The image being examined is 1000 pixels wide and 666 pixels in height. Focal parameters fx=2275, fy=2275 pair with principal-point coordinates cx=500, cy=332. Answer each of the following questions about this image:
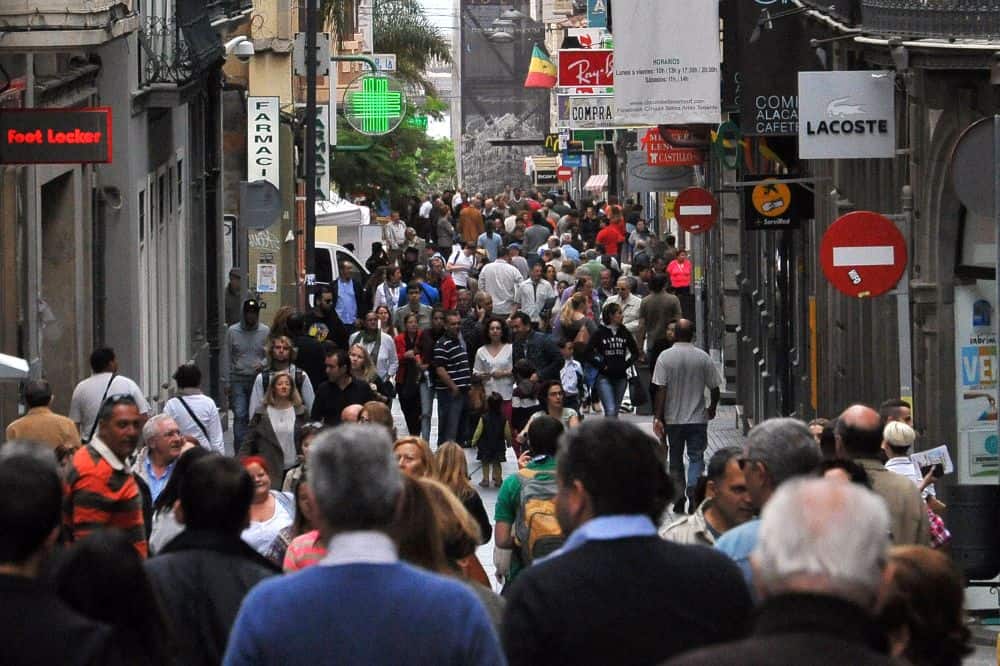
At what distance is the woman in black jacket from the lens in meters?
22.4

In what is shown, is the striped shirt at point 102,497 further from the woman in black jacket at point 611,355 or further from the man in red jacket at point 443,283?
the man in red jacket at point 443,283

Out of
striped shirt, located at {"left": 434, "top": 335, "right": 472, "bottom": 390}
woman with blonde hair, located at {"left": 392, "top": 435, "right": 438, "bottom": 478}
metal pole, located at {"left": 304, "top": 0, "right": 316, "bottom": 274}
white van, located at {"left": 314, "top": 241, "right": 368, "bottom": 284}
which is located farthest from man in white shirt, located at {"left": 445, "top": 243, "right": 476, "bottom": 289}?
woman with blonde hair, located at {"left": 392, "top": 435, "right": 438, "bottom": 478}

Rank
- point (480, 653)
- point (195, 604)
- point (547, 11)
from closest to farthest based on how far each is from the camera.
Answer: point (480, 653) < point (195, 604) < point (547, 11)

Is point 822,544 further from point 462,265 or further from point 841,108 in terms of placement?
point 462,265

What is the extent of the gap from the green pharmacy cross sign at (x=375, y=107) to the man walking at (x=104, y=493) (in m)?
33.2

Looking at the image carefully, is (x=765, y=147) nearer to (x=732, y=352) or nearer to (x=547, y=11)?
(x=732, y=352)

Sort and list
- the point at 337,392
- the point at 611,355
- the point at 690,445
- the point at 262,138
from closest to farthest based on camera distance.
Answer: the point at 337,392
the point at 690,445
the point at 611,355
the point at 262,138

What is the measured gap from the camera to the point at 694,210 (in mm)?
28594

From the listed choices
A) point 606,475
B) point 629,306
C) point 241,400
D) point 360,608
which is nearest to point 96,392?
point 241,400

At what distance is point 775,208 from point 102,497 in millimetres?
12555

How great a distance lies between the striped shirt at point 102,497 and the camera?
31.8 feet

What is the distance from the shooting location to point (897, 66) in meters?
15.4

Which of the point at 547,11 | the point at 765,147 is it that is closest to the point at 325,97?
the point at 765,147

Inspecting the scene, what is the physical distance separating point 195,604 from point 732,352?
22724mm
